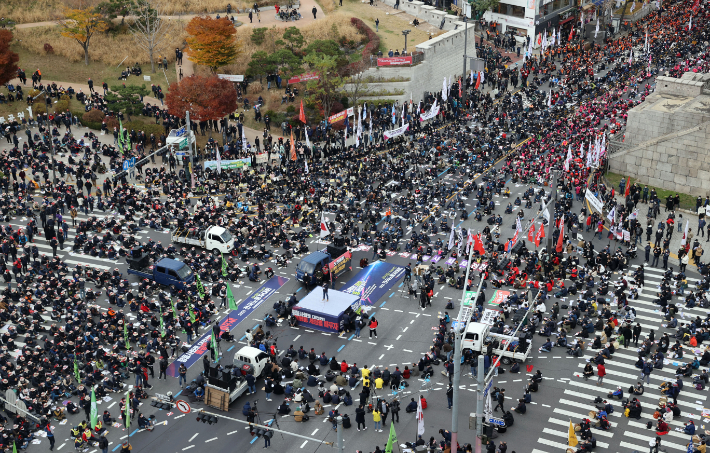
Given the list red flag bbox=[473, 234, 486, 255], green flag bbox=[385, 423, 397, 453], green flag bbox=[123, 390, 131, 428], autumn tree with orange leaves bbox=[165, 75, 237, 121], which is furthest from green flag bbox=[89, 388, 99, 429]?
autumn tree with orange leaves bbox=[165, 75, 237, 121]

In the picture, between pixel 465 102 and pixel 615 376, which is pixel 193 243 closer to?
pixel 615 376

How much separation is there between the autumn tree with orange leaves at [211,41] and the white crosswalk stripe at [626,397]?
49.4 metres

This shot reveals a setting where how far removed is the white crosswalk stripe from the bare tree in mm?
59555

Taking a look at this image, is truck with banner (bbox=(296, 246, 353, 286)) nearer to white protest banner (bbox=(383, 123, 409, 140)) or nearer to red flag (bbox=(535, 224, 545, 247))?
red flag (bbox=(535, 224, 545, 247))

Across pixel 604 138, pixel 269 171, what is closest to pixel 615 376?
pixel 604 138

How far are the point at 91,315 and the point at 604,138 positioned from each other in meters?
43.5

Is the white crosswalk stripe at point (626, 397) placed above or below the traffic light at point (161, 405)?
above

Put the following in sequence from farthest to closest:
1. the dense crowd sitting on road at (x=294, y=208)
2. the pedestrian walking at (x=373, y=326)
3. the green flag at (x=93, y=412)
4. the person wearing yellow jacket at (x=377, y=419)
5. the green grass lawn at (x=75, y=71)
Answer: the green grass lawn at (x=75, y=71)
the pedestrian walking at (x=373, y=326)
the dense crowd sitting on road at (x=294, y=208)
the person wearing yellow jacket at (x=377, y=419)
the green flag at (x=93, y=412)

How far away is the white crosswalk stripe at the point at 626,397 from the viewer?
131 feet

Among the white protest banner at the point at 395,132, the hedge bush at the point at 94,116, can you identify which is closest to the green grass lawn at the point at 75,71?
the hedge bush at the point at 94,116

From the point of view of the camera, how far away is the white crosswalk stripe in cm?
3988

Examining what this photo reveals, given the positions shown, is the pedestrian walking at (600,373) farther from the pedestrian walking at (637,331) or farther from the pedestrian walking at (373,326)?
the pedestrian walking at (373,326)

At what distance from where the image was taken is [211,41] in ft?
267

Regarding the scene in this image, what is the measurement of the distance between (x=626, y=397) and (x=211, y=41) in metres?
55.2
